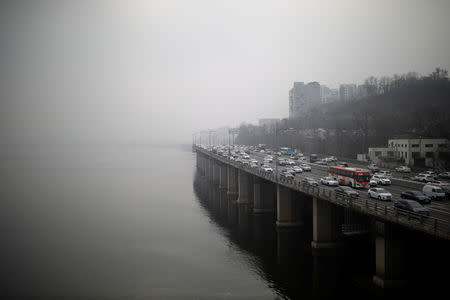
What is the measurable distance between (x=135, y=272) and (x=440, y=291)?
23.8 m

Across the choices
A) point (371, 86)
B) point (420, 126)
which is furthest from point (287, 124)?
point (420, 126)

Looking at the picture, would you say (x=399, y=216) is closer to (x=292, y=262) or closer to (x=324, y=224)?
(x=324, y=224)

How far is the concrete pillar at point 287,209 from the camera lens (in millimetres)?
41125

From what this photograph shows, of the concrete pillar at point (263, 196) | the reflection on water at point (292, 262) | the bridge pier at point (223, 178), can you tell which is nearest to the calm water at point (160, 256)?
the reflection on water at point (292, 262)

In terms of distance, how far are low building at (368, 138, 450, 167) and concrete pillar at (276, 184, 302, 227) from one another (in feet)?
94.1

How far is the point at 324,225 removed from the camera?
106 ft

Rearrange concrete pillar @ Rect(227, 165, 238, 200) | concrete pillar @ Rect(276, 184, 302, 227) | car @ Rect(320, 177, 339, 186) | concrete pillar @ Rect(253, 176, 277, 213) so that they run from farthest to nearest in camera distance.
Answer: concrete pillar @ Rect(227, 165, 238, 200), concrete pillar @ Rect(253, 176, 277, 213), concrete pillar @ Rect(276, 184, 302, 227), car @ Rect(320, 177, 339, 186)

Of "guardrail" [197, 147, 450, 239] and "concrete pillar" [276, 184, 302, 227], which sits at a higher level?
"guardrail" [197, 147, 450, 239]

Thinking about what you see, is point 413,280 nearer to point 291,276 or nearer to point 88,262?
point 291,276

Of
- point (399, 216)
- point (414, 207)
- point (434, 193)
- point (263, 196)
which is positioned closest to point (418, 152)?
point (263, 196)

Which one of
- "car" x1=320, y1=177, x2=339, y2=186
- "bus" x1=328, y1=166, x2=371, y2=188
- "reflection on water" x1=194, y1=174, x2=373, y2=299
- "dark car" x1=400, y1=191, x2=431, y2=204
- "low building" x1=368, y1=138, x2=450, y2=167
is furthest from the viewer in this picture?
"low building" x1=368, y1=138, x2=450, y2=167

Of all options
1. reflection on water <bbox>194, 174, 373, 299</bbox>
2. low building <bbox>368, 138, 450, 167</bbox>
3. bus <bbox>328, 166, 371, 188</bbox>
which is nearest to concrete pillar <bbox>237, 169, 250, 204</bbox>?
reflection on water <bbox>194, 174, 373, 299</bbox>

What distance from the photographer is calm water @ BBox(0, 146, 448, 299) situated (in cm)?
2728

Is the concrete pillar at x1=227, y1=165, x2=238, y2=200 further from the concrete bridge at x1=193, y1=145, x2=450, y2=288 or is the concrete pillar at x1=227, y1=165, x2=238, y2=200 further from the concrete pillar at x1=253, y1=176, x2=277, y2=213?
the concrete pillar at x1=253, y1=176, x2=277, y2=213
